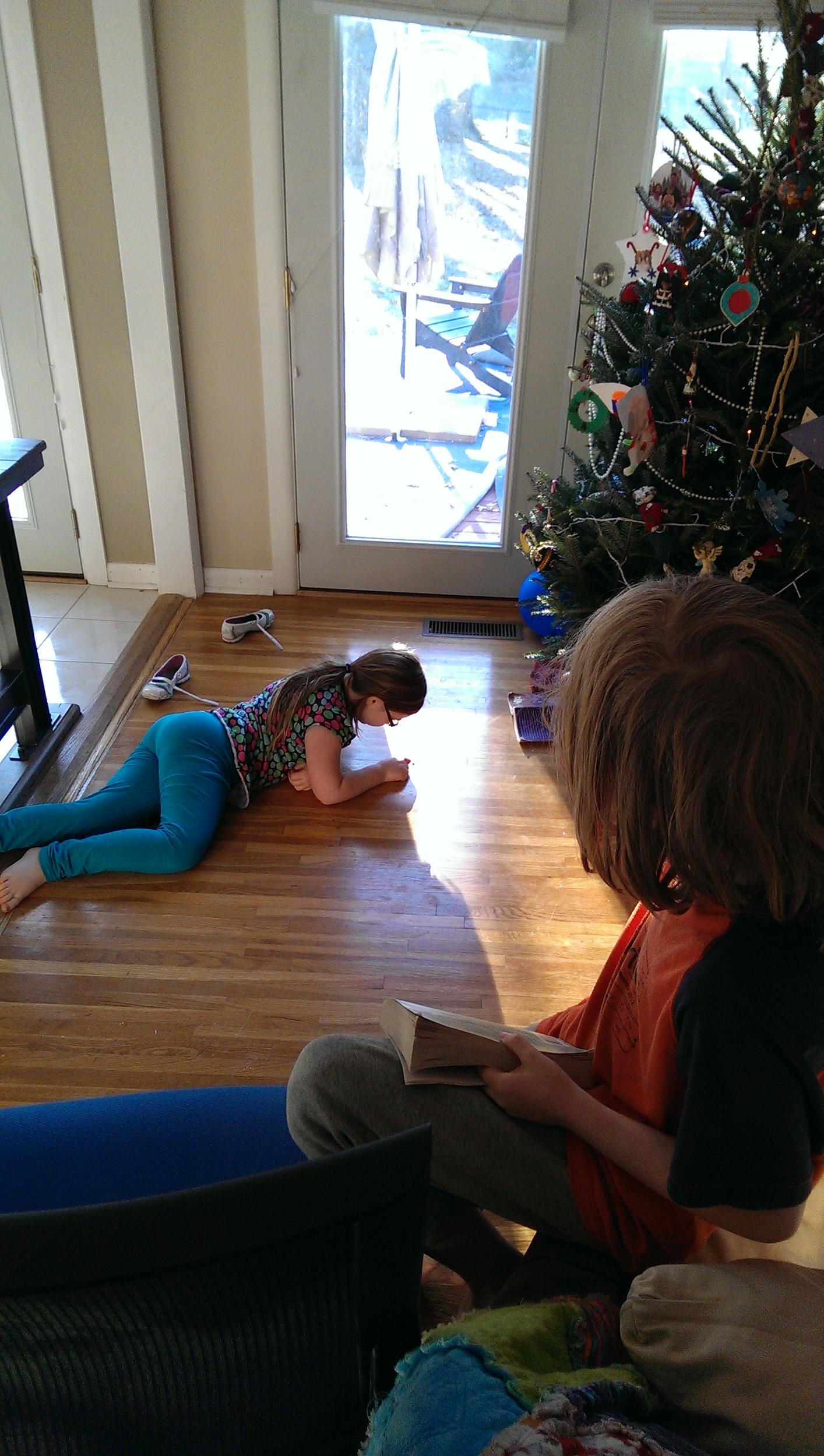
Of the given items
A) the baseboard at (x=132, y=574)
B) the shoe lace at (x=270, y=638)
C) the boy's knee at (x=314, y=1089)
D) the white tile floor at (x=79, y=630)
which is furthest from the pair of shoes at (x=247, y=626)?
the boy's knee at (x=314, y=1089)

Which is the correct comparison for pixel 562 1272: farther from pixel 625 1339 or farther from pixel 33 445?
pixel 33 445

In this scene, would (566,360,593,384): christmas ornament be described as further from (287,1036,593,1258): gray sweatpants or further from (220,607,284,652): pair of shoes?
(287,1036,593,1258): gray sweatpants

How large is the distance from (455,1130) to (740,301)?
1619 millimetres

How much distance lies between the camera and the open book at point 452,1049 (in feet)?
3.21

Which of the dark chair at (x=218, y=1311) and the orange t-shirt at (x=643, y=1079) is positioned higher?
the dark chair at (x=218, y=1311)

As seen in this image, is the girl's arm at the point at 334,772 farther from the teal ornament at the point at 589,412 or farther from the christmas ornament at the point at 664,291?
the christmas ornament at the point at 664,291

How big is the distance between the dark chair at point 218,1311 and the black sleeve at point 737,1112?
28 centimetres

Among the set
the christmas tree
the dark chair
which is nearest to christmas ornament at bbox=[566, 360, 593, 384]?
the christmas tree

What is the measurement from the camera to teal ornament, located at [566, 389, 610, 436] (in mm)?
2248

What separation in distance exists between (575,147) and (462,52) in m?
0.40

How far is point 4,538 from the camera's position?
2.34 meters

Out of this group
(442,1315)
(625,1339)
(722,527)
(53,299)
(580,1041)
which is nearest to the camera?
Answer: (625,1339)

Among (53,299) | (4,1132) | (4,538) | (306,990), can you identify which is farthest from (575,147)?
(4,1132)

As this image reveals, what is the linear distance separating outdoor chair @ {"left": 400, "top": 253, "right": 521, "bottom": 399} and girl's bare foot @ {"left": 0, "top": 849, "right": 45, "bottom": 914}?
1.92m
